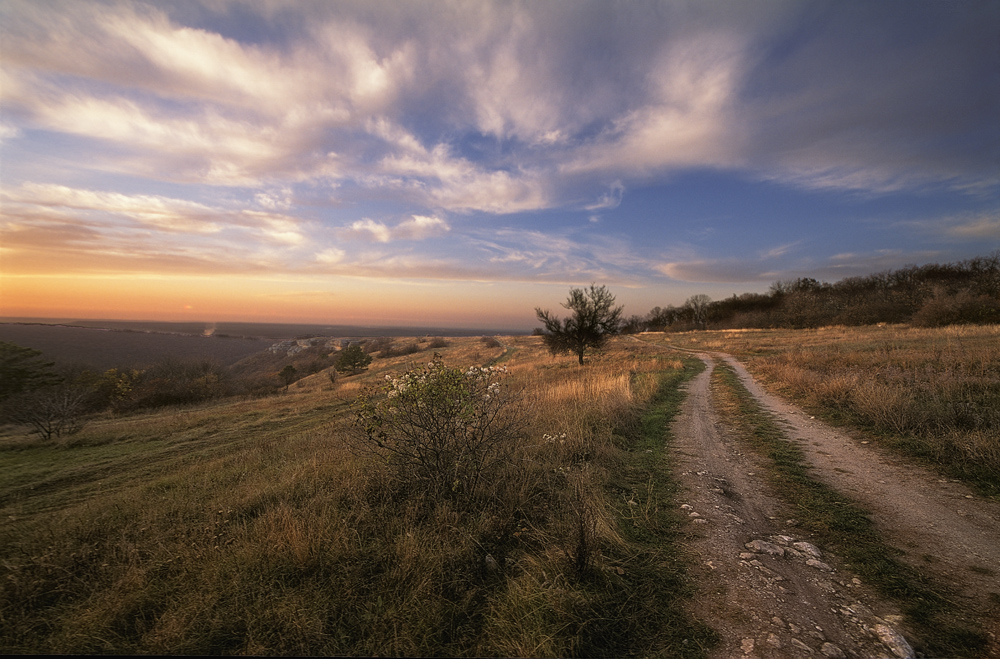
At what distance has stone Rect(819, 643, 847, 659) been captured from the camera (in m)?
2.51

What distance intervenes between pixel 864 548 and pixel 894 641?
163cm

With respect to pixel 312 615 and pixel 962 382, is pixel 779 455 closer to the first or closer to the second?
pixel 962 382

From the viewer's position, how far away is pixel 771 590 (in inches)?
128

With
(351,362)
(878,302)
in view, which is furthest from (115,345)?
(878,302)

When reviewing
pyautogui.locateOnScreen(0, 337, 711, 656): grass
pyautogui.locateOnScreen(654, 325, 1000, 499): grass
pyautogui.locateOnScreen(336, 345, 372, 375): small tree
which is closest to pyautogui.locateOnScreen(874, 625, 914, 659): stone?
pyautogui.locateOnScreen(0, 337, 711, 656): grass

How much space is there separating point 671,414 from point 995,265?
77145 millimetres

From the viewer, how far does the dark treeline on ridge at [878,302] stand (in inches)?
1404

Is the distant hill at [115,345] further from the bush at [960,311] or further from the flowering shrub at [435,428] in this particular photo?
the bush at [960,311]

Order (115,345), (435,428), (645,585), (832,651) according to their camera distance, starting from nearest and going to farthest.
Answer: (832,651) → (645,585) → (435,428) → (115,345)

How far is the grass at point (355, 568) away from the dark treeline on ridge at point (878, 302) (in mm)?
28286

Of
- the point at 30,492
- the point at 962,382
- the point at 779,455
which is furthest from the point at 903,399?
the point at 30,492

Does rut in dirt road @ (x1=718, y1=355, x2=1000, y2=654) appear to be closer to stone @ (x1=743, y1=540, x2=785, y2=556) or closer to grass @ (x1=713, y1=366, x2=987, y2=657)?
grass @ (x1=713, y1=366, x2=987, y2=657)

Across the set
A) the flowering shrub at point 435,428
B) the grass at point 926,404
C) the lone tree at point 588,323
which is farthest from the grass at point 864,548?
the lone tree at point 588,323

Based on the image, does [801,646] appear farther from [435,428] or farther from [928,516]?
[435,428]
